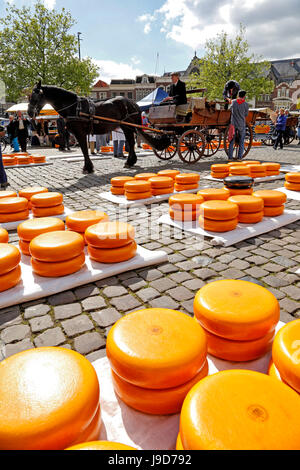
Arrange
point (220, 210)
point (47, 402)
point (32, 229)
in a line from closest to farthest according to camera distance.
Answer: point (47, 402) < point (32, 229) < point (220, 210)

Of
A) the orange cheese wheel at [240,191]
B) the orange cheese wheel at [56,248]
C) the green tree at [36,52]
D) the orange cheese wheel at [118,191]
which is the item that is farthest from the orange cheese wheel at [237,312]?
the green tree at [36,52]

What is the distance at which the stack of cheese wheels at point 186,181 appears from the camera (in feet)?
20.7

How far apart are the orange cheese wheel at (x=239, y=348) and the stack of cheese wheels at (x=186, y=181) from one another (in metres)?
4.77

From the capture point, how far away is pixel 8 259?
279 cm

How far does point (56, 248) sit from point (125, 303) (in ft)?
2.94

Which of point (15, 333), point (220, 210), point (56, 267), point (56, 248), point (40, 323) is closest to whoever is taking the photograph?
point (15, 333)

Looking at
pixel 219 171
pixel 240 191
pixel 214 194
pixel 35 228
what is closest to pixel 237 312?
pixel 35 228

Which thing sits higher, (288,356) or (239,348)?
(288,356)

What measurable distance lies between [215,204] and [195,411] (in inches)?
136

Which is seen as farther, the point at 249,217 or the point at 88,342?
the point at 249,217

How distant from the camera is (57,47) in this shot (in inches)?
1351

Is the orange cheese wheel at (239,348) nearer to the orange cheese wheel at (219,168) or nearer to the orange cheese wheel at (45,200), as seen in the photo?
the orange cheese wheel at (45,200)

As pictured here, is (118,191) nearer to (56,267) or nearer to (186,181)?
(186,181)

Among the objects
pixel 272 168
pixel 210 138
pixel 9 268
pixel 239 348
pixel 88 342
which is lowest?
pixel 88 342
